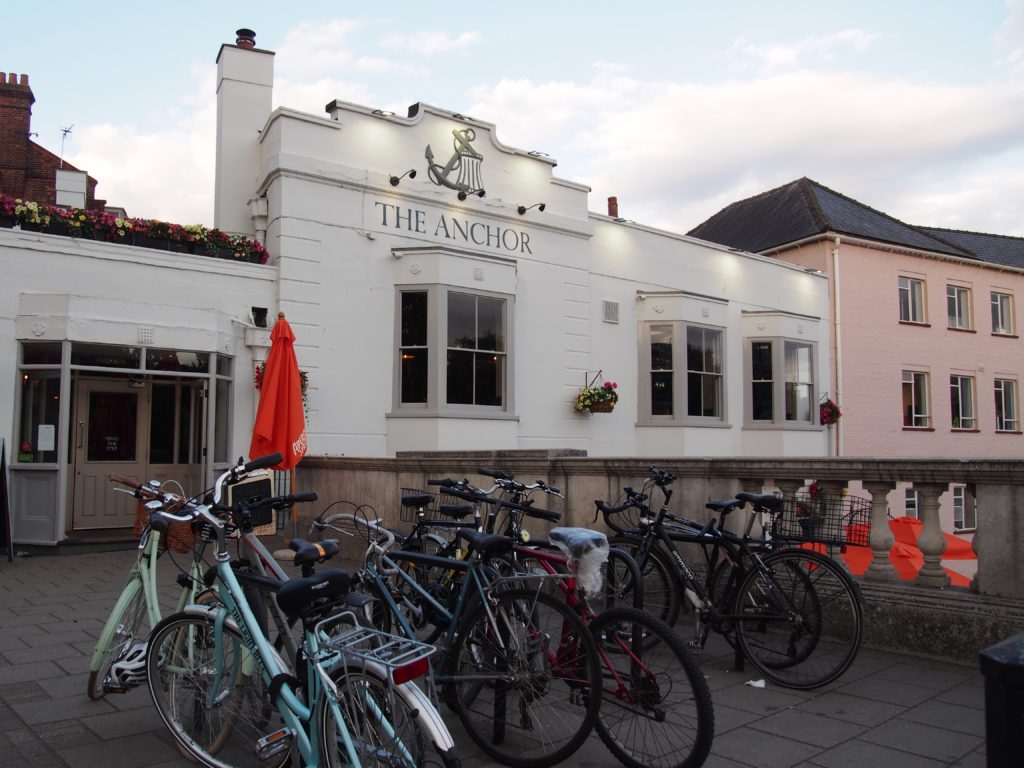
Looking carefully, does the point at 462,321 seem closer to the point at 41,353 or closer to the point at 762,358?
the point at 41,353

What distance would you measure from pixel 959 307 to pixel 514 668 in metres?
23.3

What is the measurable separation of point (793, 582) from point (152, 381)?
9.82 meters

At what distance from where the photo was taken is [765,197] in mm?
23703

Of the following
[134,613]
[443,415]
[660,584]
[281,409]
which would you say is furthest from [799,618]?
[443,415]

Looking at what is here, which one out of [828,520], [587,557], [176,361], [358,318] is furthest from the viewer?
[358,318]

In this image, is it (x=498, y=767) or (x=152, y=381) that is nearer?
(x=498, y=767)

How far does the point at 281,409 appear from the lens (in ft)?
31.2

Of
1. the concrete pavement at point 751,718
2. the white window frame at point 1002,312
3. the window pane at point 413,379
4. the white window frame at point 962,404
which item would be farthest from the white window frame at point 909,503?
the concrete pavement at point 751,718

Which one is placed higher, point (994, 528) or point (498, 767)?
point (994, 528)

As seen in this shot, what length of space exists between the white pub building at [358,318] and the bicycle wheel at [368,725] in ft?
26.6

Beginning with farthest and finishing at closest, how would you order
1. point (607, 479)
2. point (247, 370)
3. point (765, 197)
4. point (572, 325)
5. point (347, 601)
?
point (765, 197), point (572, 325), point (247, 370), point (607, 479), point (347, 601)

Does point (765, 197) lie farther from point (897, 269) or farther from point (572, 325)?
point (572, 325)

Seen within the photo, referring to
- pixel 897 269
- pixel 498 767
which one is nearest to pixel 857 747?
Answer: pixel 498 767

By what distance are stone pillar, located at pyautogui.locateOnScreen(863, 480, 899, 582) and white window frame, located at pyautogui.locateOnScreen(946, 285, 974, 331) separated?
19.6m
